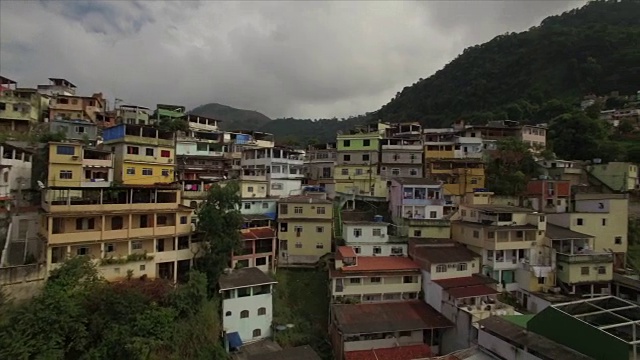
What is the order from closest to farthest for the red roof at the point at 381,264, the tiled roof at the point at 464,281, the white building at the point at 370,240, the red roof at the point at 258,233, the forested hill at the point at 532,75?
1. the tiled roof at the point at 464,281
2. the red roof at the point at 381,264
3. the red roof at the point at 258,233
4. the white building at the point at 370,240
5. the forested hill at the point at 532,75

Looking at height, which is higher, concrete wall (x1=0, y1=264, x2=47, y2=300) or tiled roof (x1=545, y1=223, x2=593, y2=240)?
tiled roof (x1=545, y1=223, x2=593, y2=240)

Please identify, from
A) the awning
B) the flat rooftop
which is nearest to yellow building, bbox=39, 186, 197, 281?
the flat rooftop

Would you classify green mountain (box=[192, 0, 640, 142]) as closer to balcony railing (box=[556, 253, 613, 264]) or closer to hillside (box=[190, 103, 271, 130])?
balcony railing (box=[556, 253, 613, 264])

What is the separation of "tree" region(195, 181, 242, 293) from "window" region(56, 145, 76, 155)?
1220 centimetres

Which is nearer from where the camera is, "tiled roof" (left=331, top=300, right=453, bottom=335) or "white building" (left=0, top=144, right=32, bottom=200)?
"tiled roof" (left=331, top=300, right=453, bottom=335)

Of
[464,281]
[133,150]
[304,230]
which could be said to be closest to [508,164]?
[464,281]

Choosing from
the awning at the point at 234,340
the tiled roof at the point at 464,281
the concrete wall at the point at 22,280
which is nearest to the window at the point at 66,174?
the concrete wall at the point at 22,280

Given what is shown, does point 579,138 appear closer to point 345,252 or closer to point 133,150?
point 345,252

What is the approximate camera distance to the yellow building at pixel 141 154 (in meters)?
31.1

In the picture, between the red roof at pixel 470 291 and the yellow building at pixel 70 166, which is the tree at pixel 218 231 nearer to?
the yellow building at pixel 70 166

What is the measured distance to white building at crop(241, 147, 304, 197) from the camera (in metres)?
37.3

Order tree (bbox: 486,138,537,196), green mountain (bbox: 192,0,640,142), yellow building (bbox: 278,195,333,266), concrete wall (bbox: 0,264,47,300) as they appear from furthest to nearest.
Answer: green mountain (bbox: 192,0,640,142), tree (bbox: 486,138,537,196), yellow building (bbox: 278,195,333,266), concrete wall (bbox: 0,264,47,300)

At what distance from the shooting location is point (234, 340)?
70.7 feet

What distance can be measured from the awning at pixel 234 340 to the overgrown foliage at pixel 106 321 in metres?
1.06
